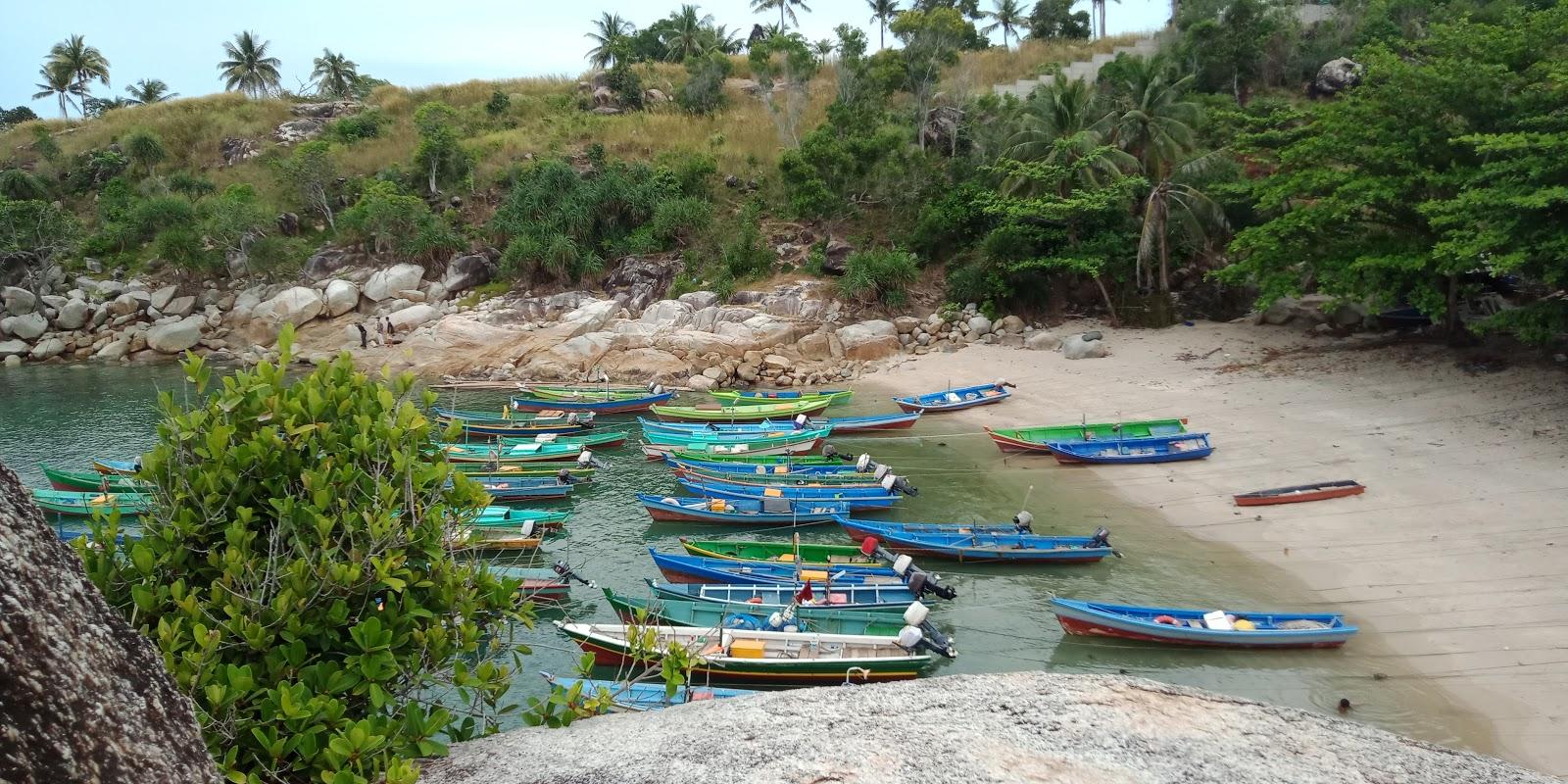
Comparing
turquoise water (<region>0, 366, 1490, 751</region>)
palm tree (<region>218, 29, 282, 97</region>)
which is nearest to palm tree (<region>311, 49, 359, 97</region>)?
palm tree (<region>218, 29, 282, 97</region>)

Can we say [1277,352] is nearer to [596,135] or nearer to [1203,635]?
[1203,635]

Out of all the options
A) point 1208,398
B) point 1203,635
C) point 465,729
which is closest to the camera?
point 465,729

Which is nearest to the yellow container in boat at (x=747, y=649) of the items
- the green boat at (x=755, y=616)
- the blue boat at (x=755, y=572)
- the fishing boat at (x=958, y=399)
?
the green boat at (x=755, y=616)

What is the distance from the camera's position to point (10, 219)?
1823 inches

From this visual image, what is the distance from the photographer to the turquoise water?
561 inches

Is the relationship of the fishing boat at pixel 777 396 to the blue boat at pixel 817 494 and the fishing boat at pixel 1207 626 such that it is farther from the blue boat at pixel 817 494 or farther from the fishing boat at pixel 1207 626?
the fishing boat at pixel 1207 626

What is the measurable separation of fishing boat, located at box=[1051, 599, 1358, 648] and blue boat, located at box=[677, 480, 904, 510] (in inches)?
273

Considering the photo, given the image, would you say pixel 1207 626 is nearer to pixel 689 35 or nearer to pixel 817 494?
pixel 817 494

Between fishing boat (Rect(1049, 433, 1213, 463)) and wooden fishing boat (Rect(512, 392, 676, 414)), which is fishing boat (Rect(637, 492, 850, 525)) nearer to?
fishing boat (Rect(1049, 433, 1213, 463))

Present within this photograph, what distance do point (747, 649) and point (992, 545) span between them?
6.87 metres

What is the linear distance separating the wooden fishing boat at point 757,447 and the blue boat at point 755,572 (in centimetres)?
871

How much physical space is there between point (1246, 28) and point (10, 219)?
228 feet

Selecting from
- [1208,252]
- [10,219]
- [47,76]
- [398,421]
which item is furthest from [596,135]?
[398,421]

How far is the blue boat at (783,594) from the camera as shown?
53.0 feet
